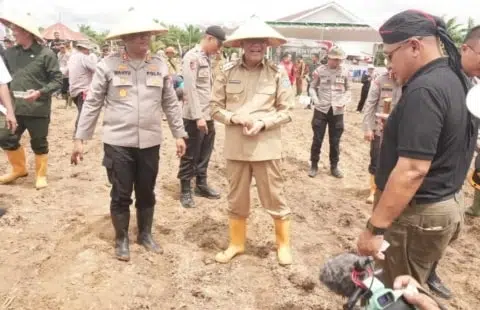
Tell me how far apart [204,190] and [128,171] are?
5.98 feet

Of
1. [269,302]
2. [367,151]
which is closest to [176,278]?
[269,302]

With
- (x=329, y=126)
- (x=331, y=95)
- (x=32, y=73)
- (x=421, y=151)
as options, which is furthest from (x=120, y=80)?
(x=329, y=126)

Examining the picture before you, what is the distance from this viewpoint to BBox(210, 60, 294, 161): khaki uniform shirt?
10.9 ft

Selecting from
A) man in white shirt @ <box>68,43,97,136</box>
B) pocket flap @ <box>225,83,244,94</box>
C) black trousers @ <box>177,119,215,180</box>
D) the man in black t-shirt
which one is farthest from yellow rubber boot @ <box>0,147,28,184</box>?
the man in black t-shirt

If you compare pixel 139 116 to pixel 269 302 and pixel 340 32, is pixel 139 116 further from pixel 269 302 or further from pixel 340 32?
pixel 340 32

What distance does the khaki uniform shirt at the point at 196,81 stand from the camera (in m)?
4.52

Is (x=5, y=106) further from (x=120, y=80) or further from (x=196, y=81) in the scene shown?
(x=196, y=81)

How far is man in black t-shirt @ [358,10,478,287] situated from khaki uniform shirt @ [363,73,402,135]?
111 inches

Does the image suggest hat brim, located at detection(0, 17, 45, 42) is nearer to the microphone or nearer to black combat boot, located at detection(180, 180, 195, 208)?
black combat boot, located at detection(180, 180, 195, 208)

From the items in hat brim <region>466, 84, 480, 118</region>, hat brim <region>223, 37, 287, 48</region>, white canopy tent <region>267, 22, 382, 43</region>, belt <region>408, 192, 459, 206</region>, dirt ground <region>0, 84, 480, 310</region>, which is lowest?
dirt ground <region>0, 84, 480, 310</region>

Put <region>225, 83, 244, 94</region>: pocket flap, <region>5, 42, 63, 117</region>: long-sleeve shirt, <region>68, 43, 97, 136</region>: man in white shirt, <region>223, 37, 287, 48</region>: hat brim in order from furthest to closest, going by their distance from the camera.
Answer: <region>68, 43, 97, 136</region>: man in white shirt, <region>5, 42, 63, 117</region>: long-sleeve shirt, <region>225, 83, 244, 94</region>: pocket flap, <region>223, 37, 287, 48</region>: hat brim

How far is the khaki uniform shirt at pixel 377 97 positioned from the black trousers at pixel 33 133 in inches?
145

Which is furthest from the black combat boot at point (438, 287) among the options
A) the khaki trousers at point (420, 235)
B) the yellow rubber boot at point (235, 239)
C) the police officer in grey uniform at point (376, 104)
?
the police officer in grey uniform at point (376, 104)

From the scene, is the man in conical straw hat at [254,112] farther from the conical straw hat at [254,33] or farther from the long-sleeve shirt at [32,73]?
the long-sleeve shirt at [32,73]
